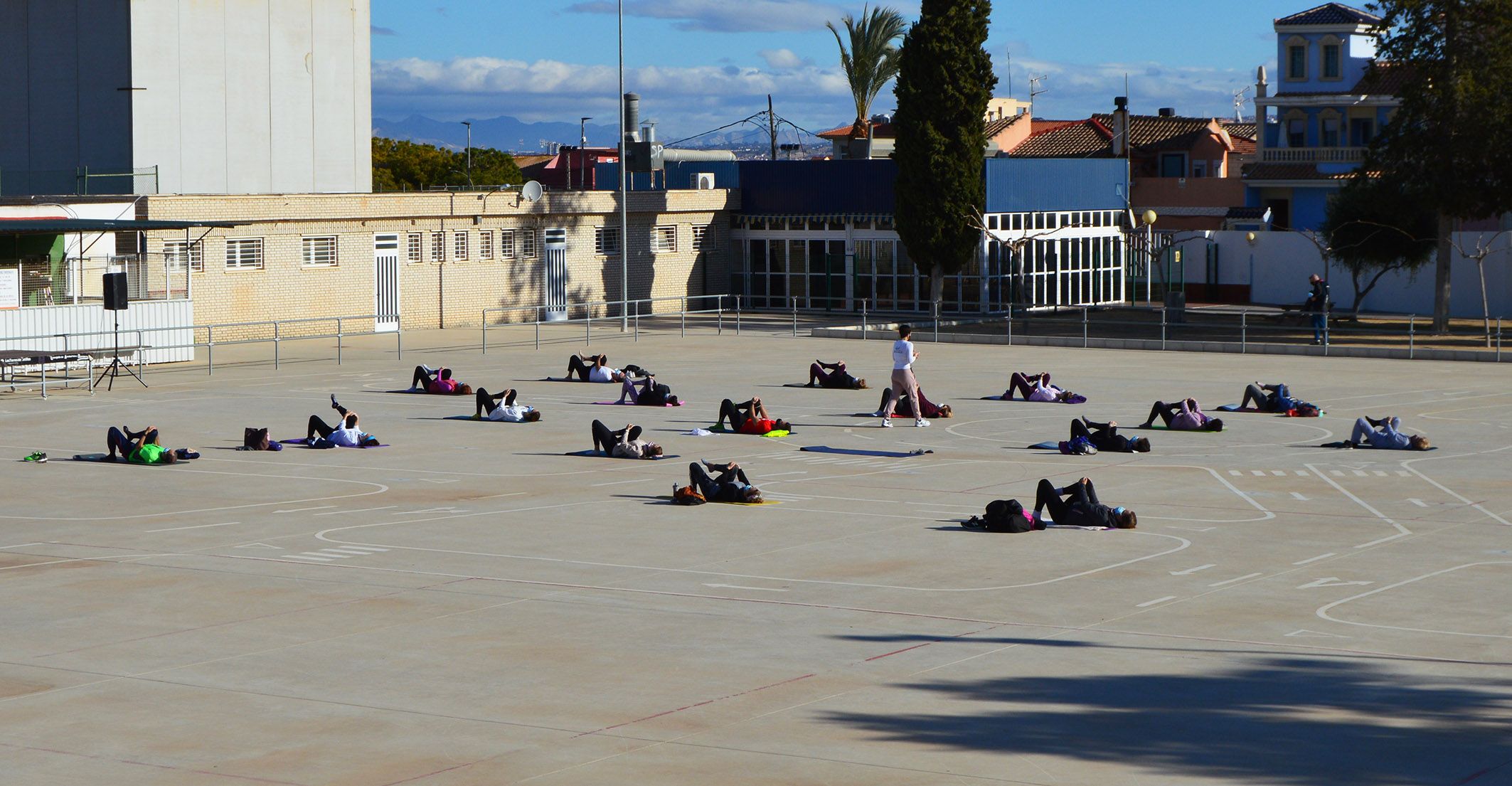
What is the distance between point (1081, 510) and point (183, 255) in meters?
32.6

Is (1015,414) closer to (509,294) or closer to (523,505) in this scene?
(523,505)

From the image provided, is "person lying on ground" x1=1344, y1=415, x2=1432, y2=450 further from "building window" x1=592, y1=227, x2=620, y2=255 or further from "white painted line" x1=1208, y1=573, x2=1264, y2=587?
"building window" x1=592, y1=227, x2=620, y2=255

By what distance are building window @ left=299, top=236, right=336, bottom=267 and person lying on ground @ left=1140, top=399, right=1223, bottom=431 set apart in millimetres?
28337

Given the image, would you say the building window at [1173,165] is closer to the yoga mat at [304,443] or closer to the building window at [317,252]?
the building window at [317,252]

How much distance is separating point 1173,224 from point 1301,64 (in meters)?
9.37

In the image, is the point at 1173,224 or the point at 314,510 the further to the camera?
the point at 1173,224

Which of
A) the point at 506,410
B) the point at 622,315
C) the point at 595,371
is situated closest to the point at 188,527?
the point at 506,410

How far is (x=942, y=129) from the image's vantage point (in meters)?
54.2

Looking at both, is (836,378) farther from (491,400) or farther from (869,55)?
(869,55)

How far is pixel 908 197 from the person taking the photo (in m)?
54.6

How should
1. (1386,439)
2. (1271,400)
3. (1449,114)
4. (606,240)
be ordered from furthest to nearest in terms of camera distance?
1. (606,240)
2. (1449,114)
3. (1271,400)
4. (1386,439)

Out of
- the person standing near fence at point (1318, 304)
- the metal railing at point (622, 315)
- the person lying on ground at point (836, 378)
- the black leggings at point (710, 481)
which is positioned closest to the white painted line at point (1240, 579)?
the black leggings at point (710, 481)

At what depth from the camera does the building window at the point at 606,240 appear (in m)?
57.6

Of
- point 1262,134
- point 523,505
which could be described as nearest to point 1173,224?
point 1262,134
